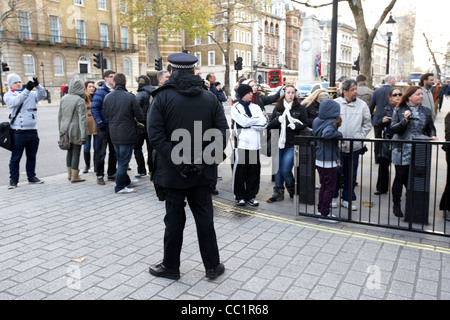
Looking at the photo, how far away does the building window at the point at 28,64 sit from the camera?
43.2 m

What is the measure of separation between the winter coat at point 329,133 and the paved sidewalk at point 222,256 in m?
0.98

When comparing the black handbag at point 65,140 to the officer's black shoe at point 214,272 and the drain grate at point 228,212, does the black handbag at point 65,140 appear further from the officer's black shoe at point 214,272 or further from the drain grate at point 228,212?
the officer's black shoe at point 214,272

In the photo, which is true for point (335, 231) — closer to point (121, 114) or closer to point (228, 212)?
point (228, 212)

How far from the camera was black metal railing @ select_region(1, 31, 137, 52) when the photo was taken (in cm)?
4191

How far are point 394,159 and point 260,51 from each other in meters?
66.4

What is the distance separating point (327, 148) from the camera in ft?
18.0

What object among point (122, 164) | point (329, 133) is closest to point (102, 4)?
point (122, 164)

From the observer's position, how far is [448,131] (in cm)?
561

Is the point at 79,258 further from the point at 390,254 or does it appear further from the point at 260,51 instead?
the point at 260,51

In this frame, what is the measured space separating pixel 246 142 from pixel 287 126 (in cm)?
77

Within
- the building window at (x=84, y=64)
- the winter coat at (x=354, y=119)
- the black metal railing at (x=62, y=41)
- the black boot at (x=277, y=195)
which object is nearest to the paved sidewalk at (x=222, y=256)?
the black boot at (x=277, y=195)

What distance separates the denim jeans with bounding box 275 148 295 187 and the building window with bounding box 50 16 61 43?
45990 mm
